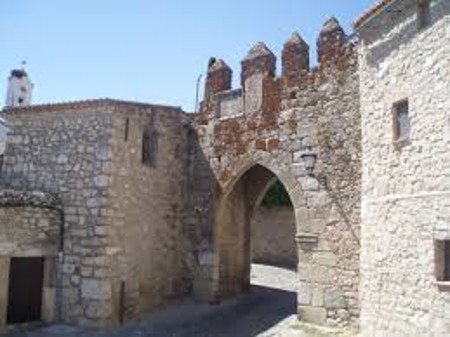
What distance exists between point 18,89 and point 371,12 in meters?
17.4

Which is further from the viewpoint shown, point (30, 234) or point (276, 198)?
point (276, 198)

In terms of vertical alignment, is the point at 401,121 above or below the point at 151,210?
above

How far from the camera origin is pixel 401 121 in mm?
7402

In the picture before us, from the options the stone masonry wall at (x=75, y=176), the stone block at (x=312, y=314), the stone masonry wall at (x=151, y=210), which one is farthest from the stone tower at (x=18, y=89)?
the stone block at (x=312, y=314)

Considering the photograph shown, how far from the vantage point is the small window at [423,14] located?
23.2 ft

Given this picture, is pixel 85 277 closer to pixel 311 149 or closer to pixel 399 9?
pixel 311 149

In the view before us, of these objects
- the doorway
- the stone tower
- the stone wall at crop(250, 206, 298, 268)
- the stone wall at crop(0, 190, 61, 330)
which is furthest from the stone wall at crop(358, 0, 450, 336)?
the stone tower

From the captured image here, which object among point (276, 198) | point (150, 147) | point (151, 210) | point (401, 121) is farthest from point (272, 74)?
point (276, 198)

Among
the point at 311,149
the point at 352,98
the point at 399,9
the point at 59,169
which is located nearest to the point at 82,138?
the point at 59,169

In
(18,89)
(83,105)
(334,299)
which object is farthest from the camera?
(18,89)

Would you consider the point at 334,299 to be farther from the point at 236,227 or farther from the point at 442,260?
the point at 236,227

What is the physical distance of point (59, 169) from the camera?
10.3 metres

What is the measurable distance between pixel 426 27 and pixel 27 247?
24.6ft

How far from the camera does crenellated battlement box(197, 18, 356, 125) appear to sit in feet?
32.1
